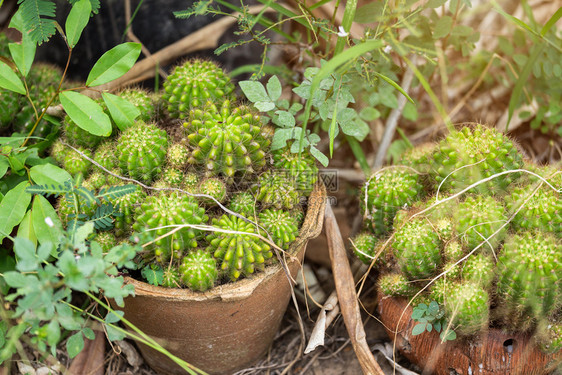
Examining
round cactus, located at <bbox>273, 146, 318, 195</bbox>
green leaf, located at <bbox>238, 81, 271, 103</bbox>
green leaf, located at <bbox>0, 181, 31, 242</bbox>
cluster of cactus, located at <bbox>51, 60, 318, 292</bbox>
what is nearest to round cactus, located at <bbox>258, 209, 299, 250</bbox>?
cluster of cactus, located at <bbox>51, 60, 318, 292</bbox>

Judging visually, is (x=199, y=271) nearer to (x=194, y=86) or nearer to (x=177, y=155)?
(x=177, y=155)

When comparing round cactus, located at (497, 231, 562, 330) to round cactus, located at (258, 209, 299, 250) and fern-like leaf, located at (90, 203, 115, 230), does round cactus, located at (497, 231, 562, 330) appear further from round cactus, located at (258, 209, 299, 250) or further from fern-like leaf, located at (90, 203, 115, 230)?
fern-like leaf, located at (90, 203, 115, 230)

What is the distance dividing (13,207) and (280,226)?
83cm

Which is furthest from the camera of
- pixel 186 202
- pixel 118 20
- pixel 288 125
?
pixel 118 20

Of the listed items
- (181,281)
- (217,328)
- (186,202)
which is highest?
(186,202)

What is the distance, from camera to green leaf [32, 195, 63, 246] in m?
1.52

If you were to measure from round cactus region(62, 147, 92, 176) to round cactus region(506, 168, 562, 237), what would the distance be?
1.40m

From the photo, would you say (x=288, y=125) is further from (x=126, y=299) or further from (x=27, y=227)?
(x=27, y=227)

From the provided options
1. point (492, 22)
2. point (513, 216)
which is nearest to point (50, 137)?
point (513, 216)

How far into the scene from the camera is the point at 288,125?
1.73 meters

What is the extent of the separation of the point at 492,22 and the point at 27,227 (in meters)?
2.64

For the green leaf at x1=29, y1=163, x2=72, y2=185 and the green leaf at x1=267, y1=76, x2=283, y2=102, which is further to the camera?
the green leaf at x1=267, y1=76, x2=283, y2=102

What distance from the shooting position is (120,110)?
169 centimetres

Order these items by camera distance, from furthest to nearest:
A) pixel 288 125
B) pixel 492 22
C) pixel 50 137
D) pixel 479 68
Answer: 1. pixel 492 22
2. pixel 479 68
3. pixel 50 137
4. pixel 288 125
